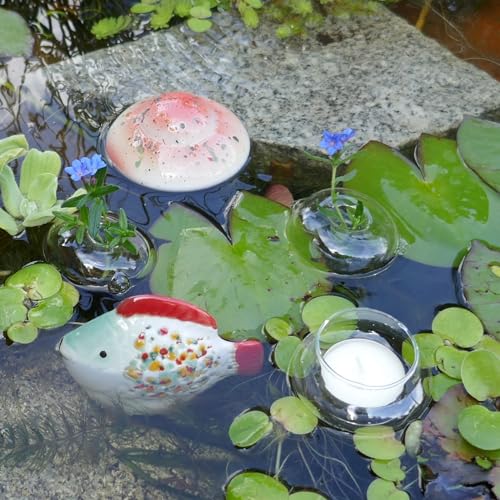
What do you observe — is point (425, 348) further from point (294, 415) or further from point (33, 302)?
point (33, 302)

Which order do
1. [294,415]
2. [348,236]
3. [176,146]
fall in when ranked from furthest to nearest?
[176,146] → [348,236] → [294,415]

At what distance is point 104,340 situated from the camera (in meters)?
1.38

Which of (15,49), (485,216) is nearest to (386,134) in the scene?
(485,216)

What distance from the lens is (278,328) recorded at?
1.52 metres

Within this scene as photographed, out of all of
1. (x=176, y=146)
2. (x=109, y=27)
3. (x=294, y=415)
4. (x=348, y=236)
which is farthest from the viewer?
(x=109, y=27)

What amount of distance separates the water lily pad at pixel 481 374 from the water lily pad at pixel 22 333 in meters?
0.88

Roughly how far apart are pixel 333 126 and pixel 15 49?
3.30 feet

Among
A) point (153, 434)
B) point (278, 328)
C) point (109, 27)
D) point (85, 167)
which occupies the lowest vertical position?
point (153, 434)

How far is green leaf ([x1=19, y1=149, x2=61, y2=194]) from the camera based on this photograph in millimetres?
1717

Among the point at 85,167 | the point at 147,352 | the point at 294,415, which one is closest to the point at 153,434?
the point at 147,352

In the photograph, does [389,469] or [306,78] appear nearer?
[389,469]

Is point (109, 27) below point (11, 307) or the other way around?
the other way around

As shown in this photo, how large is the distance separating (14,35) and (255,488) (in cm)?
162

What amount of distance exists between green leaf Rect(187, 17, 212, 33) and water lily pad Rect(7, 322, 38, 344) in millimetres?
1100
